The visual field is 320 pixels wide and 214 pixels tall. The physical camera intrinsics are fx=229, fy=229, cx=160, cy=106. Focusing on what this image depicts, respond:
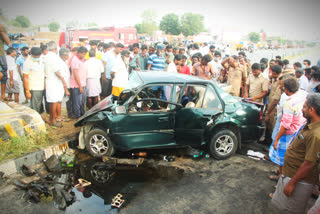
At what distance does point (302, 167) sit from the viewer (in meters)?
2.23

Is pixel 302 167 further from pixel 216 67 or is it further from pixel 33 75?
pixel 216 67

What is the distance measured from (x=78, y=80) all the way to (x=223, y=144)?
4.02 m

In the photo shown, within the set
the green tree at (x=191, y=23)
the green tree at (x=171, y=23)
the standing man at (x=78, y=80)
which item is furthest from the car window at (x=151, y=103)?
the green tree at (x=191, y=23)

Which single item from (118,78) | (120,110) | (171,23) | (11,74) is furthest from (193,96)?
(171,23)

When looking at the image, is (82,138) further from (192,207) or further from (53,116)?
(192,207)

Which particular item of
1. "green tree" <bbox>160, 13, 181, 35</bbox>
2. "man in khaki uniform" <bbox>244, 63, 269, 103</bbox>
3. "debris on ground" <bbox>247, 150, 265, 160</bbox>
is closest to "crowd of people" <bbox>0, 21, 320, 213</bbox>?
"man in khaki uniform" <bbox>244, 63, 269, 103</bbox>

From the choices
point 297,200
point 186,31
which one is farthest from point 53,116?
point 186,31

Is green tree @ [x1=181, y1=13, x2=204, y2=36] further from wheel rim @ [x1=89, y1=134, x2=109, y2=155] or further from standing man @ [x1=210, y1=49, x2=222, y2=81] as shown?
wheel rim @ [x1=89, y1=134, x2=109, y2=155]

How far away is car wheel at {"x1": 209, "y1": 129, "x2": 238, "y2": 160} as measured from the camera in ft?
15.7

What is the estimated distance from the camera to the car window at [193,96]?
478 centimetres

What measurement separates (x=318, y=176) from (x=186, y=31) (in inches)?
3620

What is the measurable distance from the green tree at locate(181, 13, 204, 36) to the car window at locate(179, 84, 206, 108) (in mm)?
89212

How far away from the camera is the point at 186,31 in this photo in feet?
291

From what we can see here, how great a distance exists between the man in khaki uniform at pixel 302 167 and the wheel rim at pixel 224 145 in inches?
89.3
